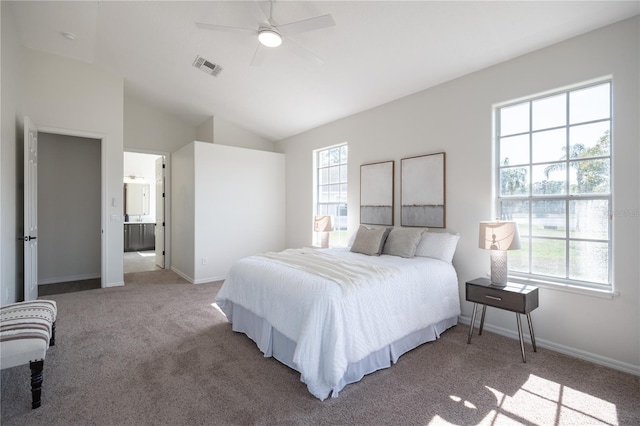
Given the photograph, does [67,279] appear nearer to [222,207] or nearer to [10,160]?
[10,160]

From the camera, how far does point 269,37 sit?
2.74 meters

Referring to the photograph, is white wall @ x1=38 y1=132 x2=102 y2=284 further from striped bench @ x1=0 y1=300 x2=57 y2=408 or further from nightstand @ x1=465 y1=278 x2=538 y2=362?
nightstand @ x1=465 y1=278 x2=538 y2=362

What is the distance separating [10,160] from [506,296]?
539 centimetres

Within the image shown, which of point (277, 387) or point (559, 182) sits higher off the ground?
point (559, 182)

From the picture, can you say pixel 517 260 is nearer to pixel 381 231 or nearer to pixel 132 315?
pixel 381 231

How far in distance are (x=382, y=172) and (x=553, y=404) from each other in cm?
303

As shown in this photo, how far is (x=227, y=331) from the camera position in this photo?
3156mm

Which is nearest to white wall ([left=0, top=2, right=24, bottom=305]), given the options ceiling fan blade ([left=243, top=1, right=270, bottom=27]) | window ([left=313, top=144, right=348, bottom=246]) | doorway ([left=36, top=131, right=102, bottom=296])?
doorway ([left=36, top=131, right=102, bottom=296])

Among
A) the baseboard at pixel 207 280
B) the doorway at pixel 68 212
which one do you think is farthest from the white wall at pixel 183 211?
the doorway at pixel 68 212

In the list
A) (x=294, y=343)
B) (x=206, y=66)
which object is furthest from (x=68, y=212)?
(x=294, y=343)

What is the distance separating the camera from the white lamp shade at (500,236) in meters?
2.73

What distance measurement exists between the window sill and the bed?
2.04ft

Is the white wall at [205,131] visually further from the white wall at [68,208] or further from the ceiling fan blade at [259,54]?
the ceiling fan blade at [259,54]

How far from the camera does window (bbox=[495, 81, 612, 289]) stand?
2604 mm
